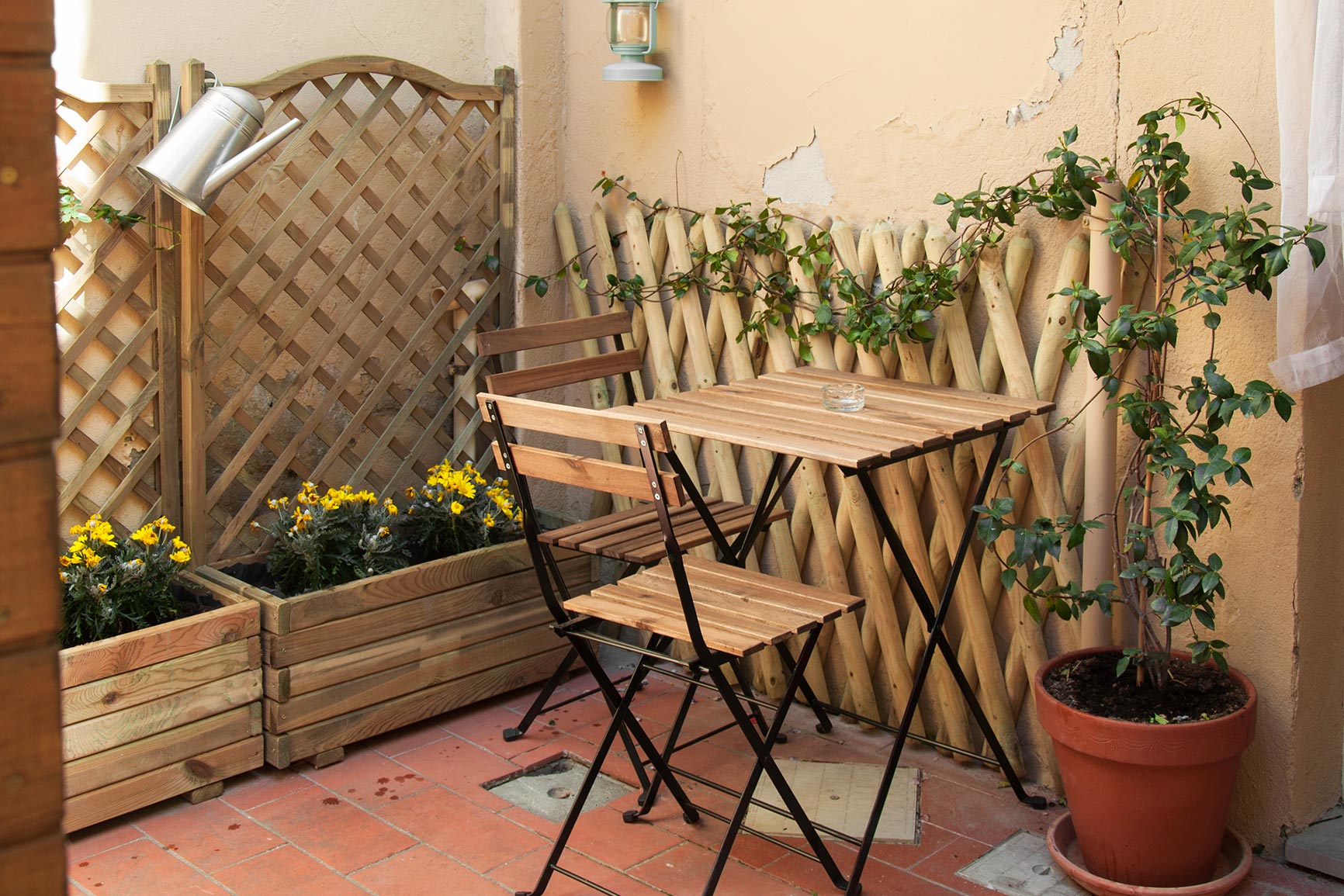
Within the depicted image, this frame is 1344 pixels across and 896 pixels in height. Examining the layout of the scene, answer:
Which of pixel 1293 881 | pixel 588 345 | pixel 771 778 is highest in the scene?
pixel 588 345

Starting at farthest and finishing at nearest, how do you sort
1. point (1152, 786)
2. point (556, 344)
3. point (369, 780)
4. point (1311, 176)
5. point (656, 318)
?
1. point (656, 318)
2. point (556, 344)
3. point (369, 780)
4. point (1152, 786)
5. point (1311, 176)

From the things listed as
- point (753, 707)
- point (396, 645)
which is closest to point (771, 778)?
point (753, 707)

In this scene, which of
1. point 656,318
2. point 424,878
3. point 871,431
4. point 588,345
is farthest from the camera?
point 588,345

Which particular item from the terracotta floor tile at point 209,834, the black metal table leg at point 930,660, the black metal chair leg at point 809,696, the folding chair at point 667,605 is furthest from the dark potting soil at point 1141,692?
the terracotta floor tile at point 209,834

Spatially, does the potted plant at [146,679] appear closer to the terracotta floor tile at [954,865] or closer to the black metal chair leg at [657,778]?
the black metal chair leg at [657,778]

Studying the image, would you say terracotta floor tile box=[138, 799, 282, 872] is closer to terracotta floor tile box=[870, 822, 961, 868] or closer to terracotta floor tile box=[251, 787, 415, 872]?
terracotta floor tile box=[251, 787, 415, 872]

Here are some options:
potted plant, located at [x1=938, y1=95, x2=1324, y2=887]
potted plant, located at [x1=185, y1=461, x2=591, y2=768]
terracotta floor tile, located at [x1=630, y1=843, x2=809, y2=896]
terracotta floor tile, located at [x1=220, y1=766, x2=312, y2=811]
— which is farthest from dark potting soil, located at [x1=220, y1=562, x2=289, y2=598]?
potted plant, located at [x1=938, y1=95, x2=1324, y2=887]

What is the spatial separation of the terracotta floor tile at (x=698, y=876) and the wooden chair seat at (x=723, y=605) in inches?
20.9

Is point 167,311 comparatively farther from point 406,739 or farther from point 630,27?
point 630,27

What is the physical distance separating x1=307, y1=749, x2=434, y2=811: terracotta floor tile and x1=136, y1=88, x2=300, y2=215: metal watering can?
55.2 inches

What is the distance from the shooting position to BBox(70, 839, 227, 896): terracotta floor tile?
106 inches

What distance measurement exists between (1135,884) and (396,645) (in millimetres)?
1857

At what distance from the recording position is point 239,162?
309 cm

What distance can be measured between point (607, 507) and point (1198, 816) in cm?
203
